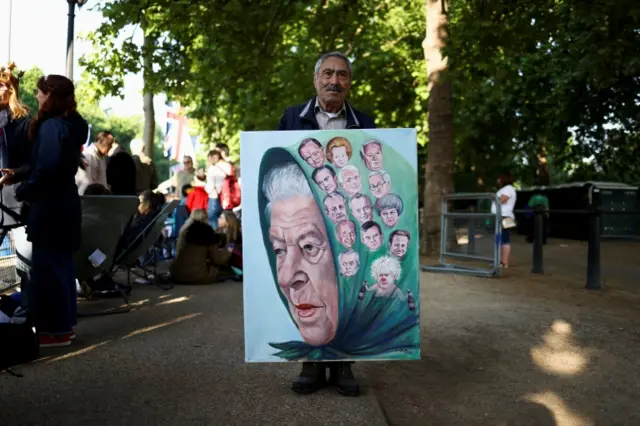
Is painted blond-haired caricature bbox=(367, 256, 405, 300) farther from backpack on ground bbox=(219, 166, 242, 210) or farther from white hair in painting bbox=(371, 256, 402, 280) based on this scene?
backpack on ground bbox=(219, 166, 242, 210)

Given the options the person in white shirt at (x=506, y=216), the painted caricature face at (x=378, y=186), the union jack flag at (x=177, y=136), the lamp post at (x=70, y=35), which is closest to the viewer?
the painted caricature face at (x=378, y=186)

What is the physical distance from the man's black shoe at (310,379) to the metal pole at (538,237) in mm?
9267

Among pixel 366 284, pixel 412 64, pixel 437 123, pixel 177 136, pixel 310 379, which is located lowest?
pixel 310 379

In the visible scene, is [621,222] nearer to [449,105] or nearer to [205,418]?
[449,105]

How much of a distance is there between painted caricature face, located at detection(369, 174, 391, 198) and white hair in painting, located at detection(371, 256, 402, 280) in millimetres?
332

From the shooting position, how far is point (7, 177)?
18.4 feet

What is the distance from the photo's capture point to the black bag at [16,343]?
3.54 m

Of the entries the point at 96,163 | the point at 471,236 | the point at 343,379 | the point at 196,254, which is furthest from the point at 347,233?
the point at 471,236

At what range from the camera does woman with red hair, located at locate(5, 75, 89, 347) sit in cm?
579

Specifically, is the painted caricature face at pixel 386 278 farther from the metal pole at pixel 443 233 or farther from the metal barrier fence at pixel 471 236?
the metal pole at pixel 443 233

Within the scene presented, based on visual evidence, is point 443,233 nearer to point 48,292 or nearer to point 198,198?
point 198,198

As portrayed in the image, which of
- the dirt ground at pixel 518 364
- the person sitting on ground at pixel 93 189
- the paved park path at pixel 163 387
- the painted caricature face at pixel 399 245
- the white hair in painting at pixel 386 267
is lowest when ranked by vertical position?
the dirt ground at pixel 518 364

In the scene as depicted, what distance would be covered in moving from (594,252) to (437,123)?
5.91 meters

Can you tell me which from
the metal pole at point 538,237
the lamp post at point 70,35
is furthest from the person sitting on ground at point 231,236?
the metal pole at point 538,237
